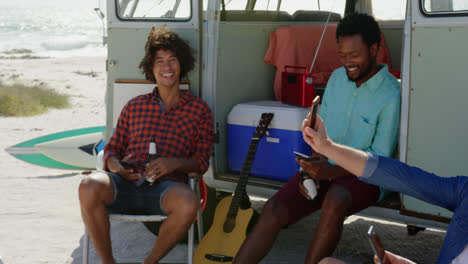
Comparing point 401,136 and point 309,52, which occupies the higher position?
point 309,52

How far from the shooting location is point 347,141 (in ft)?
10.3

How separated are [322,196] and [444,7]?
1120 mm

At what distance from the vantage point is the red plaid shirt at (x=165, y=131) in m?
3.50

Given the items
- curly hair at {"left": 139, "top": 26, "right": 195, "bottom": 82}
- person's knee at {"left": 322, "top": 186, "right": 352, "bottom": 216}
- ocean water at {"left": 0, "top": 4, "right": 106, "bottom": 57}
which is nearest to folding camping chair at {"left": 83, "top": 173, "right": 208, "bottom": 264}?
curly hair at {"left": 139, "top": 26, "right": 195, "bottom": 82}

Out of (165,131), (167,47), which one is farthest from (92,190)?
(167,47)

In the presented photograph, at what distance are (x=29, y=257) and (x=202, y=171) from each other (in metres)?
1.35

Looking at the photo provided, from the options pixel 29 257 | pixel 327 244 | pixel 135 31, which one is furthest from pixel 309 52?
pixel 29 257

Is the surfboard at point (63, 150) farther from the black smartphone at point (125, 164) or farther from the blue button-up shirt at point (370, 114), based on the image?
the blue button-up shirt at point (370, 114)

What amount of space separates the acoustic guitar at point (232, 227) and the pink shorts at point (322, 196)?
52 centimetres

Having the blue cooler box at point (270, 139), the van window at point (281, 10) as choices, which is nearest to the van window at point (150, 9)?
the van window at point (281, 10)

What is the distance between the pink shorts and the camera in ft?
9.61

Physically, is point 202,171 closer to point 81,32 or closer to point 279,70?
point 279,70

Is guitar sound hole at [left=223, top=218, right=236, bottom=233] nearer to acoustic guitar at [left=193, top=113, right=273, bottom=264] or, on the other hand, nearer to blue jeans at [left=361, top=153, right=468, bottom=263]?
acoustic guitar at [left=193, top=113, right=273, bottom=264]

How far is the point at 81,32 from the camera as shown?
39531 mm
